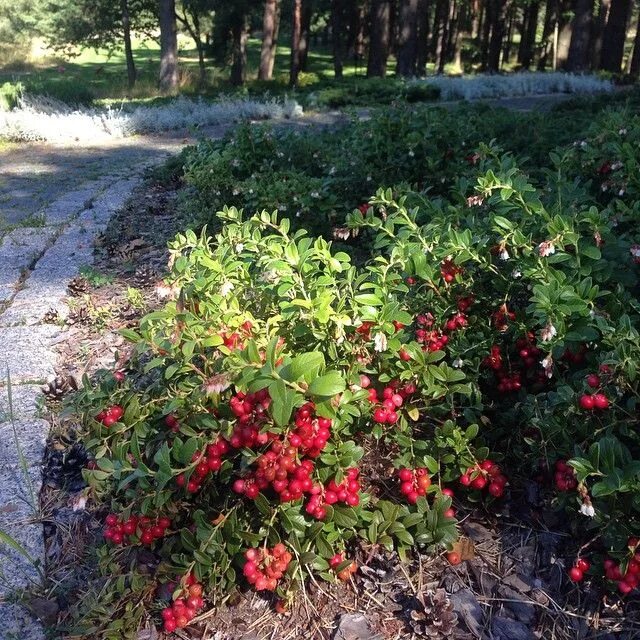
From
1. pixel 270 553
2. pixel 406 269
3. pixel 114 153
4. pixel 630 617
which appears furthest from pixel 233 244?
pixel 114 153

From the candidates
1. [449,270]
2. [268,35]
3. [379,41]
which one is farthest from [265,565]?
[379,41]

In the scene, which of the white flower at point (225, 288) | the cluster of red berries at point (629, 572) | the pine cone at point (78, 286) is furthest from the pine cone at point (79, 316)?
the cluster of red berries at point (629, 572)

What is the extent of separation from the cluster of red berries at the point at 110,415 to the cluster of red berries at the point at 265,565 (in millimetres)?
630

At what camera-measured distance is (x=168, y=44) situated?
59.8 feet

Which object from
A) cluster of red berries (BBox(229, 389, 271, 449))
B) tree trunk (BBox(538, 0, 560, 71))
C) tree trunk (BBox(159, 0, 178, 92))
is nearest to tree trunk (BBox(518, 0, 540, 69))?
tree trunk (BBox(538, 0, 560, 71))

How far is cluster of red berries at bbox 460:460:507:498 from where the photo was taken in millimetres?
2105

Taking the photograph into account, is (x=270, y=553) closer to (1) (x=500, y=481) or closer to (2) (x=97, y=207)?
(1) (x=500, y=481)

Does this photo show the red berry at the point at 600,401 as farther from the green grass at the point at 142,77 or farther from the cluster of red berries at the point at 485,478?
the green grass at the point at 142,77

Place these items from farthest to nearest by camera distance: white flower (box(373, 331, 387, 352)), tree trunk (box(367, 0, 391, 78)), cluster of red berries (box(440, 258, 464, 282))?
tree trunk (box(367, 0, 391, 78)) → cluster of red berries (box(440, 258, 464, 282)) → white flower (box(373, 331, 387, 352))

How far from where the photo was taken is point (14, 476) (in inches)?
98.9

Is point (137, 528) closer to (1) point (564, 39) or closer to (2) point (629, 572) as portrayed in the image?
(2) point (629, 572)

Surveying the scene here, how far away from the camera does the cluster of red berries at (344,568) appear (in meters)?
1.98

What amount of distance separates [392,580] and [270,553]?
409mm

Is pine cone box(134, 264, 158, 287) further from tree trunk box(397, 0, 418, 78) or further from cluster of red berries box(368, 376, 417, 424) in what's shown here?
tree trunk box(397, 0, 418, 78)
